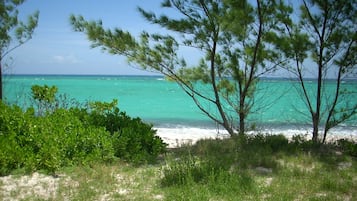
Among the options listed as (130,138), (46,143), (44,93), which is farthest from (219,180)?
(44,93)

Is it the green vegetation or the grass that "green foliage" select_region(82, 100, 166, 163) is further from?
the grass

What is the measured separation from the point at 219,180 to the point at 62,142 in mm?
2582

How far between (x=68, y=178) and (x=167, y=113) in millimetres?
17741

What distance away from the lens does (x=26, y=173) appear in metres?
5.29

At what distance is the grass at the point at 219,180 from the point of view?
174 inches

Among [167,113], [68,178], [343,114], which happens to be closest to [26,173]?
[68,178]

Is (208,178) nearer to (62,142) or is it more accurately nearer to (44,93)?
(62,142)

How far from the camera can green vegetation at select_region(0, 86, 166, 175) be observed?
17.6 feet

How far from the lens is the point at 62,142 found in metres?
5.74

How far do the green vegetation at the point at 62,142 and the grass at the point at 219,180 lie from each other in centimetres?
23

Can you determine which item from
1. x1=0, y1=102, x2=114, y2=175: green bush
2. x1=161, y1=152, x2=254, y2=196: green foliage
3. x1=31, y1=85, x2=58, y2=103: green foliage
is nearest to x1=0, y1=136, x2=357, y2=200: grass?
x1=161, y1=152, x2=254, y2=196: green foliage

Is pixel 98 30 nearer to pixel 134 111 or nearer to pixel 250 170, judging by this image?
pixel 250 170

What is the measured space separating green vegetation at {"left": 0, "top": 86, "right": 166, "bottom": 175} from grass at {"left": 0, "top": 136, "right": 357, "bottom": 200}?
0.76ft

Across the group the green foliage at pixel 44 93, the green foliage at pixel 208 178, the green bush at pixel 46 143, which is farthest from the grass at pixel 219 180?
the green foliage at pixel 44 93
